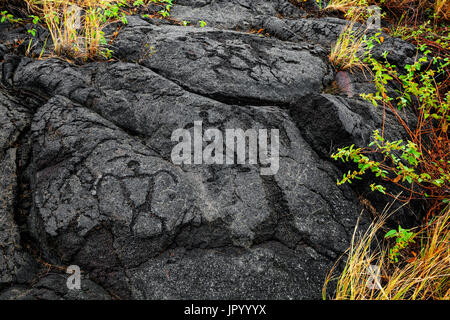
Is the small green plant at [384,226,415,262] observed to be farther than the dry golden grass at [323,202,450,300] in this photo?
Yes

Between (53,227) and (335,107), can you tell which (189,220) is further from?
(335,107)

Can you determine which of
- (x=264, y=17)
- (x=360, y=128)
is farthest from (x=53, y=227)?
(x=264, y=17)

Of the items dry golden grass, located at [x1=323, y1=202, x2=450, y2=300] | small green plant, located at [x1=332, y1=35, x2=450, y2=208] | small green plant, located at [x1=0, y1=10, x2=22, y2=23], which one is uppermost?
small green plant, located at [x1=0, y1=10, x2=22, y2=23]

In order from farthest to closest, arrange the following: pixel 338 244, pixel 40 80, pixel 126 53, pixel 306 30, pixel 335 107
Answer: pixel 306 30 → pixel 126 53 → pixel 40 80 → pixel 335 107 → pixel 338 244

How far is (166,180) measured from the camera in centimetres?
171

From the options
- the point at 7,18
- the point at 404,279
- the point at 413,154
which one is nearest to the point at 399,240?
the point at 404,279

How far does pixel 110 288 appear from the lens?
4.62 ft

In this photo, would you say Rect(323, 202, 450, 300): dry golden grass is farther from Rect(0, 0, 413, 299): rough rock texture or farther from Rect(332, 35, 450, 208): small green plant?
Rect(332, 35, 450, 208): small green plant

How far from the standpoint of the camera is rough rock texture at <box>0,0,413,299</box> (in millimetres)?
1463

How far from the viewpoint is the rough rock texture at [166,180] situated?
4.80 feet

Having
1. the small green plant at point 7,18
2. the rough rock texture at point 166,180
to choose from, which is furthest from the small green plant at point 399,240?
the small green plant at point 7,18

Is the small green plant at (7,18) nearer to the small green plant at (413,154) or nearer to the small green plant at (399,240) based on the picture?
the small green plant at (413,154)

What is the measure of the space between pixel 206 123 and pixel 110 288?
1.29 metres

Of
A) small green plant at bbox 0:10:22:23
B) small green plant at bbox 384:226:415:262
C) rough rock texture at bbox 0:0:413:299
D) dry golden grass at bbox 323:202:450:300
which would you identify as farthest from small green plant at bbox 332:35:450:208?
small green plant at bbox 0:10:22:23
